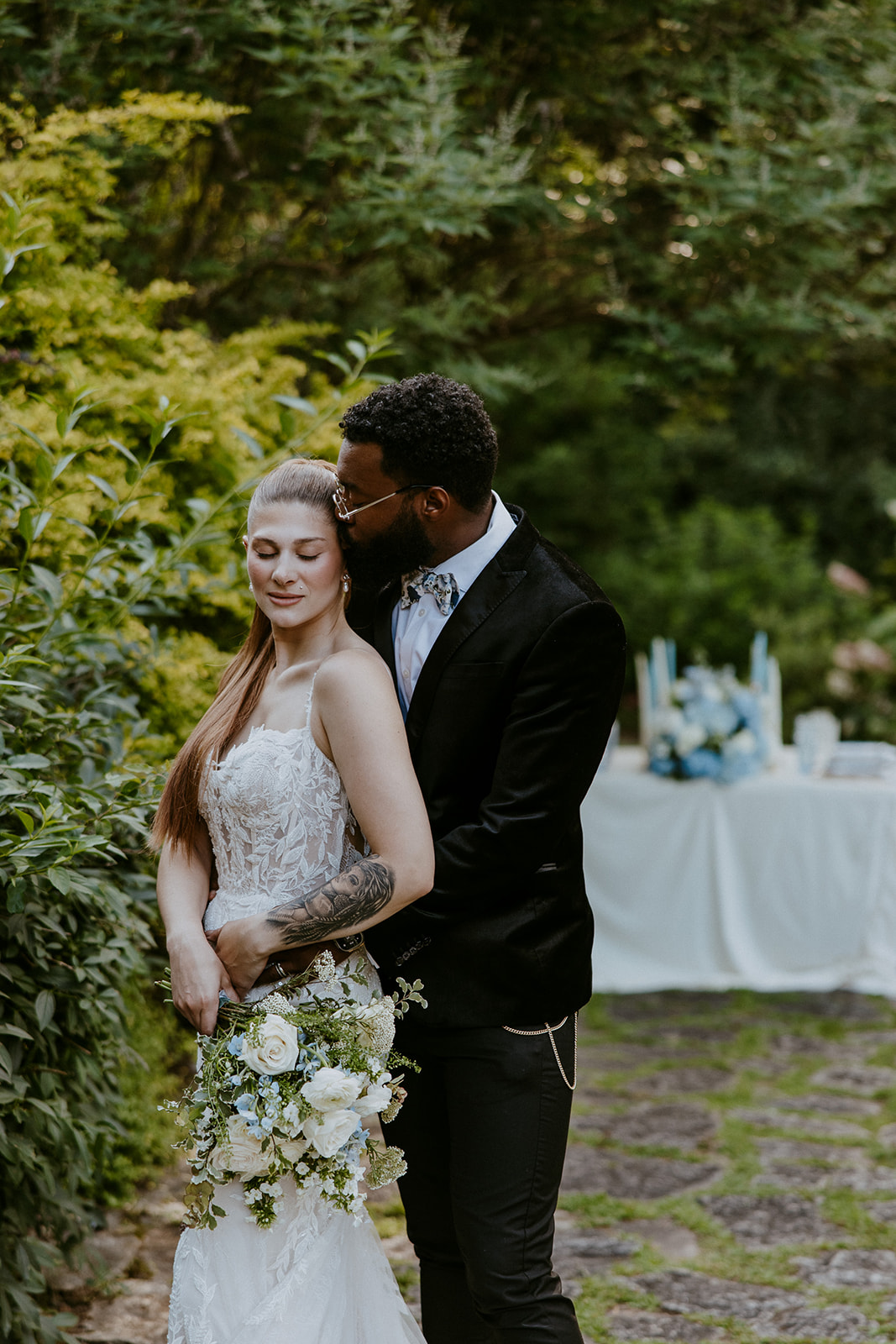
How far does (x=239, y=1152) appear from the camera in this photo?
176cm

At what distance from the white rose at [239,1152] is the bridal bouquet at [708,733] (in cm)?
398

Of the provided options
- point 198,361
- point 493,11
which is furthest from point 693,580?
point 198,361

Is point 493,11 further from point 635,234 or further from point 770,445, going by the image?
point 770,445

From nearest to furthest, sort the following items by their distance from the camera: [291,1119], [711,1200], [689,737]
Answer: [291,1119] → [711,1200] → [689,737]

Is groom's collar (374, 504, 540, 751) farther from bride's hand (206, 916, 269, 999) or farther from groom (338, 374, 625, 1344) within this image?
bride's hand (206, 916, 269, 999)

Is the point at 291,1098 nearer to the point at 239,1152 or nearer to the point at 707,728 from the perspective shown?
the point at 239,1152

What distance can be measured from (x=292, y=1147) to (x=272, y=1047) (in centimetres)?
18

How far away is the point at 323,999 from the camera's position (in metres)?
1.86

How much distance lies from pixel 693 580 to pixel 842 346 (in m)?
3.78

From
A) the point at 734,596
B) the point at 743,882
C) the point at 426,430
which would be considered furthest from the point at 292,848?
the point at 734,596

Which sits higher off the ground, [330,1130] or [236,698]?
[236,698]

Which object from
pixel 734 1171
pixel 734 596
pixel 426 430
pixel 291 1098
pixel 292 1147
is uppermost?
pixel 426 430

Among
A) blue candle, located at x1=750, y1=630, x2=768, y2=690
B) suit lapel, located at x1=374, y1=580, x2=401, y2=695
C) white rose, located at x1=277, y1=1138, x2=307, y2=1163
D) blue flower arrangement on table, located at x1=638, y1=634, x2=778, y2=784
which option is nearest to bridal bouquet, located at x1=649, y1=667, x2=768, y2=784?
blue flower arrangement on table, located at x1=638, y1=634, x2=778, y2=784

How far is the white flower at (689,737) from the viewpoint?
5.50 meters
